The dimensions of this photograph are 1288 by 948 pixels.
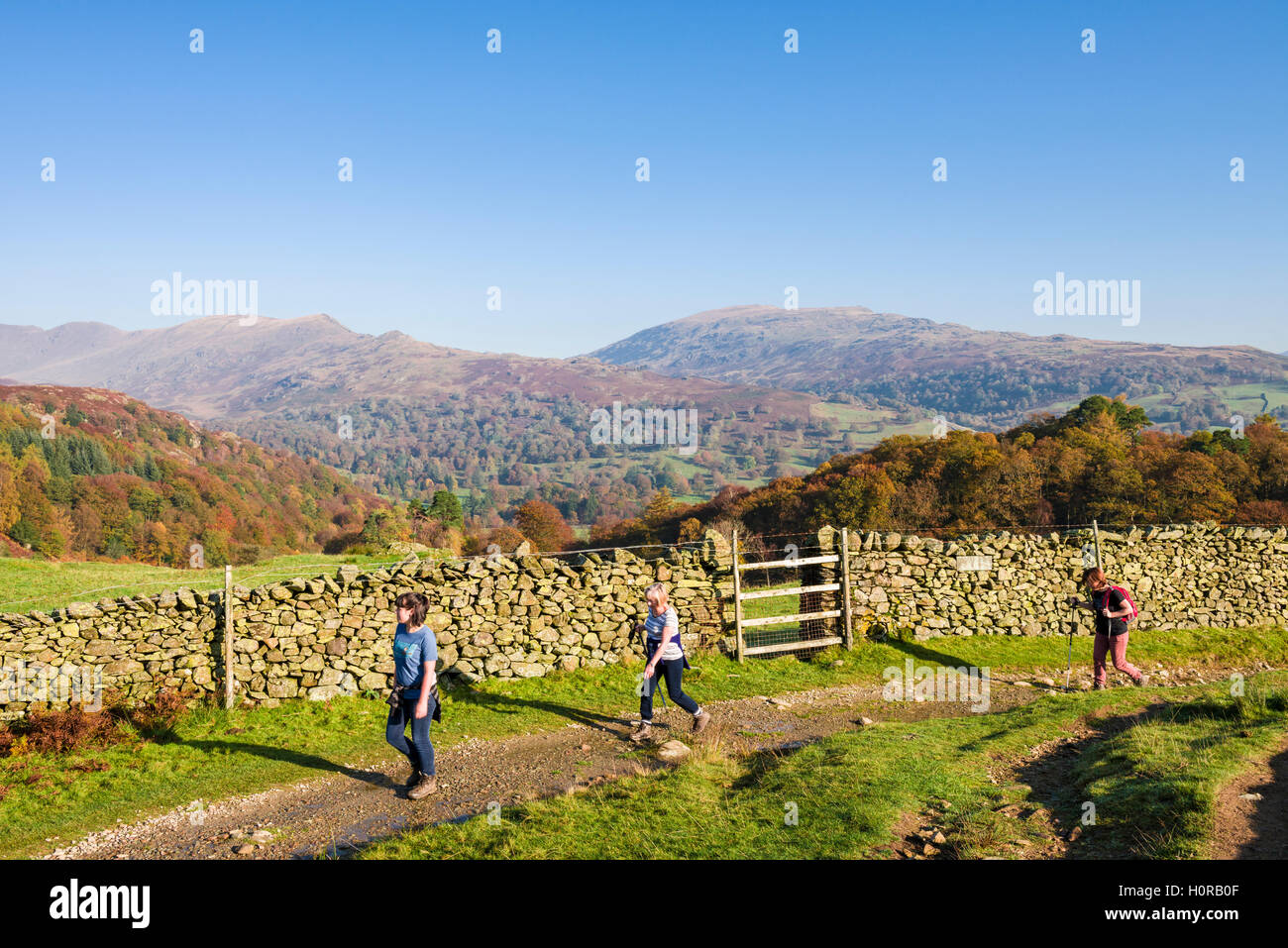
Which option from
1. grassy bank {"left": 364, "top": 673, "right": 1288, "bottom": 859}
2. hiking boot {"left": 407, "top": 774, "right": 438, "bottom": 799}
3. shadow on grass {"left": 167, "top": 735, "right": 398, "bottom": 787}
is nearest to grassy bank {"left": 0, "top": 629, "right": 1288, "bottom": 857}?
shadow on grass {"left": 167, "top": 735, "right": 398, "bottom": 787}

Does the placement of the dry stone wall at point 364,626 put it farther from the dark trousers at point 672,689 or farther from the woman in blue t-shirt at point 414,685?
the woman in blue t-shirt at point 414,685

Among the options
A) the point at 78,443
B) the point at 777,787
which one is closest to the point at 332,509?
the point at 78,443

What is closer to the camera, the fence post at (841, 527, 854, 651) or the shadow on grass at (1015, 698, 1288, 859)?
the shadow on grass at (1015, 698, 1288, 859)

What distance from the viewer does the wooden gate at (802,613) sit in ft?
46.3

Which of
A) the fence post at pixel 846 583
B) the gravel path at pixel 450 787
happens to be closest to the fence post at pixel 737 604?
the gravel path at pixel 450 787

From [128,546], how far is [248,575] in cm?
5020

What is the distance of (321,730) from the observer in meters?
10.3

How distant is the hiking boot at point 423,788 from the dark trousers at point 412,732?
0.45 ft

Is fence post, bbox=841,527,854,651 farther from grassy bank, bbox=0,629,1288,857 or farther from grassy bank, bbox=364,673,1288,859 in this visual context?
grassy bank, bbox=364,673,1288,859

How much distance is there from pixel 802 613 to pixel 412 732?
360 inches

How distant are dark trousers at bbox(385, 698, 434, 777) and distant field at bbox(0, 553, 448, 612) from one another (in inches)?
348

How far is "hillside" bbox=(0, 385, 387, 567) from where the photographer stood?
5784 cm
